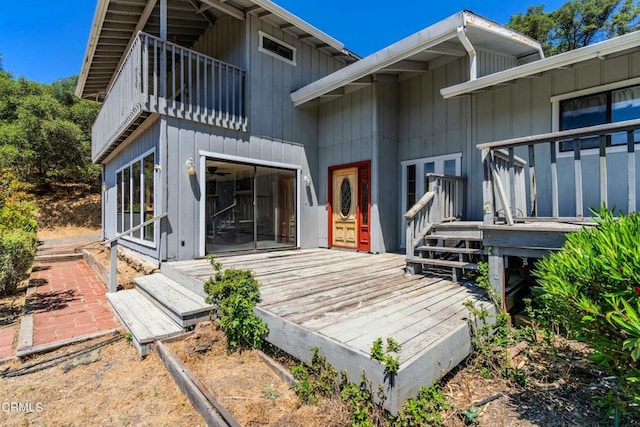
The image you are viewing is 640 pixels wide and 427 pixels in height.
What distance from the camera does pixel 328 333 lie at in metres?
2.51

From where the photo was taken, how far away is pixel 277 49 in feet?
25.0

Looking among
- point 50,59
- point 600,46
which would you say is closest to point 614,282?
point 600,46

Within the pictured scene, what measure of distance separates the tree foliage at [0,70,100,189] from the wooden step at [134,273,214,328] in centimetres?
1502

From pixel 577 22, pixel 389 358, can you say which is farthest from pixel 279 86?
pixel 577 22

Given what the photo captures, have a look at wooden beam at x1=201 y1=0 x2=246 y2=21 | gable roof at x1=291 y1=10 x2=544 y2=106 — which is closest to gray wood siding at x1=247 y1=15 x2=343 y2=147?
wooden beam at x1=201 y1=0 x2=246 y2=21

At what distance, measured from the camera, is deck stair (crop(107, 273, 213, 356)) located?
3471mm

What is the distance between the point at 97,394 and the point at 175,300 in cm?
139

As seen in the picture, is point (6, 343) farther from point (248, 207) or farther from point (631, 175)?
point (631, 175)

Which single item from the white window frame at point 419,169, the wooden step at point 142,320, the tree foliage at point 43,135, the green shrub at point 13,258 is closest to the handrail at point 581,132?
the white window frame at point 419,169

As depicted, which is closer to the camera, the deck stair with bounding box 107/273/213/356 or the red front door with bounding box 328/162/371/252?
the deck stair with bounding box 107/273/213/356

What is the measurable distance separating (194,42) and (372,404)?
34.1ft

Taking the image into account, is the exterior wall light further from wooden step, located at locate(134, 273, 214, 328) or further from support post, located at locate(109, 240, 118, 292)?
wooden step, located at locate(134, 273, 214, 328)

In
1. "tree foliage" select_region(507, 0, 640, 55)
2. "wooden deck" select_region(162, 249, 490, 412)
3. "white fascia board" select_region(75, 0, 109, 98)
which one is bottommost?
"wooden deck" select_region(162, 249, 490, 412)

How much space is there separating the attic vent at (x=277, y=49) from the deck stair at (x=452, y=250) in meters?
5.70
